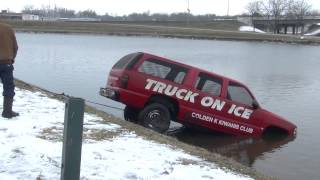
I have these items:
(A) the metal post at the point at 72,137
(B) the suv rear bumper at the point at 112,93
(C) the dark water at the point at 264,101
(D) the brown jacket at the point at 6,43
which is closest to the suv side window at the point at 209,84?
(C) the dark water at the point at 264,101

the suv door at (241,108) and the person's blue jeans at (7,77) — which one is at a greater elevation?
the person's blue jeans at (7,77)

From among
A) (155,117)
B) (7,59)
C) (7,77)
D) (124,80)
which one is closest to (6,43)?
(7,59)

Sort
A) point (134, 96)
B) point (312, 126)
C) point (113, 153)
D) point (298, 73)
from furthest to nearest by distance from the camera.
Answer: point (298, 73), point (312, 126), point (134, 96), point (113, 153)

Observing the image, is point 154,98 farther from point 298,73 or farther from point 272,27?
point 272,27

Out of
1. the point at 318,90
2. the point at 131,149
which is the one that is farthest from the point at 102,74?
the point at 131,149

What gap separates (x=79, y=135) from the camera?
5148 mm

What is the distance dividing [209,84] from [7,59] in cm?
579

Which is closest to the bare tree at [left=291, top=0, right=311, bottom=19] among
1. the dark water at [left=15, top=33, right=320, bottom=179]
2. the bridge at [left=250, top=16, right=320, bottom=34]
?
the bridge at [left=250, top=16, right=320, bottom=34]

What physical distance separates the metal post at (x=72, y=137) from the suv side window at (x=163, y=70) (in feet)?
28.4

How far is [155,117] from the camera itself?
45.2 ft

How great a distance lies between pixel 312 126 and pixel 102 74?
45.2 ft

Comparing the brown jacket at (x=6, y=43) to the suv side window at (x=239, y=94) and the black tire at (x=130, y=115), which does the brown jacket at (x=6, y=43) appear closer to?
the black tire at (x=130, y=115)

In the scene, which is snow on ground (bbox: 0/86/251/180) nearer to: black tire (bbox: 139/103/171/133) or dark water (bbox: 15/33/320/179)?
black tire (bbox: 139/103/171/133)

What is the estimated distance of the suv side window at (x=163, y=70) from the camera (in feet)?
45.5
